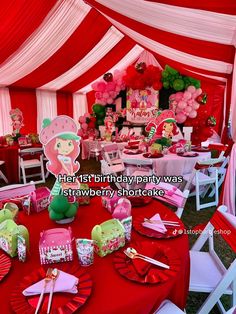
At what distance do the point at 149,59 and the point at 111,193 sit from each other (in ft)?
24.9

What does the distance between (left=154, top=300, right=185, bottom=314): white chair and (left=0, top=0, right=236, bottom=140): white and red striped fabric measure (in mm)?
2393

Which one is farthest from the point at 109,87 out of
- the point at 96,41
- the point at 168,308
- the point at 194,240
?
the point at 168,308

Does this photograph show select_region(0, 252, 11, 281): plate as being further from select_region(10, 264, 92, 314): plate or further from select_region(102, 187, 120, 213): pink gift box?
select_region(102, 187, 120, 213): pink gift box

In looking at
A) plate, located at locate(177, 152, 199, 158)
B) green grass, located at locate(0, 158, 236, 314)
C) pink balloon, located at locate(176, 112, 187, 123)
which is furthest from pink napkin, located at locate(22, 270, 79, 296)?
pink balloon, located at locate(176, 112, 187, 123)

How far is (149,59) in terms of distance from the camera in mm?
8328

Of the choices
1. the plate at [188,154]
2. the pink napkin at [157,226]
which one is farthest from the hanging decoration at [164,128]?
the pink napkin at [157,226]

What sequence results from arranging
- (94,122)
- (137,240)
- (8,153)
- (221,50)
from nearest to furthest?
(137,240), (221,50), (8,153), (94,122)

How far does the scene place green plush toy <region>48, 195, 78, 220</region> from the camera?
1536 mm

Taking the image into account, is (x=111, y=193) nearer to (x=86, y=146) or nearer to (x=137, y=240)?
(x=137, y=240)

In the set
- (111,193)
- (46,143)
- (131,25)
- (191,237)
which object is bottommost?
(191,237)

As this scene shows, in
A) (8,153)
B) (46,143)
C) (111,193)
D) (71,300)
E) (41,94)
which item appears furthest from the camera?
(41,94)

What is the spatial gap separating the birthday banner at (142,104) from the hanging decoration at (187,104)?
990 mm

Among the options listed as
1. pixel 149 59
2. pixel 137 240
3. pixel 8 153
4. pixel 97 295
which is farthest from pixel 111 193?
pixel 149 59

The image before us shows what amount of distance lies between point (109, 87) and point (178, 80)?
2268 millimetres
